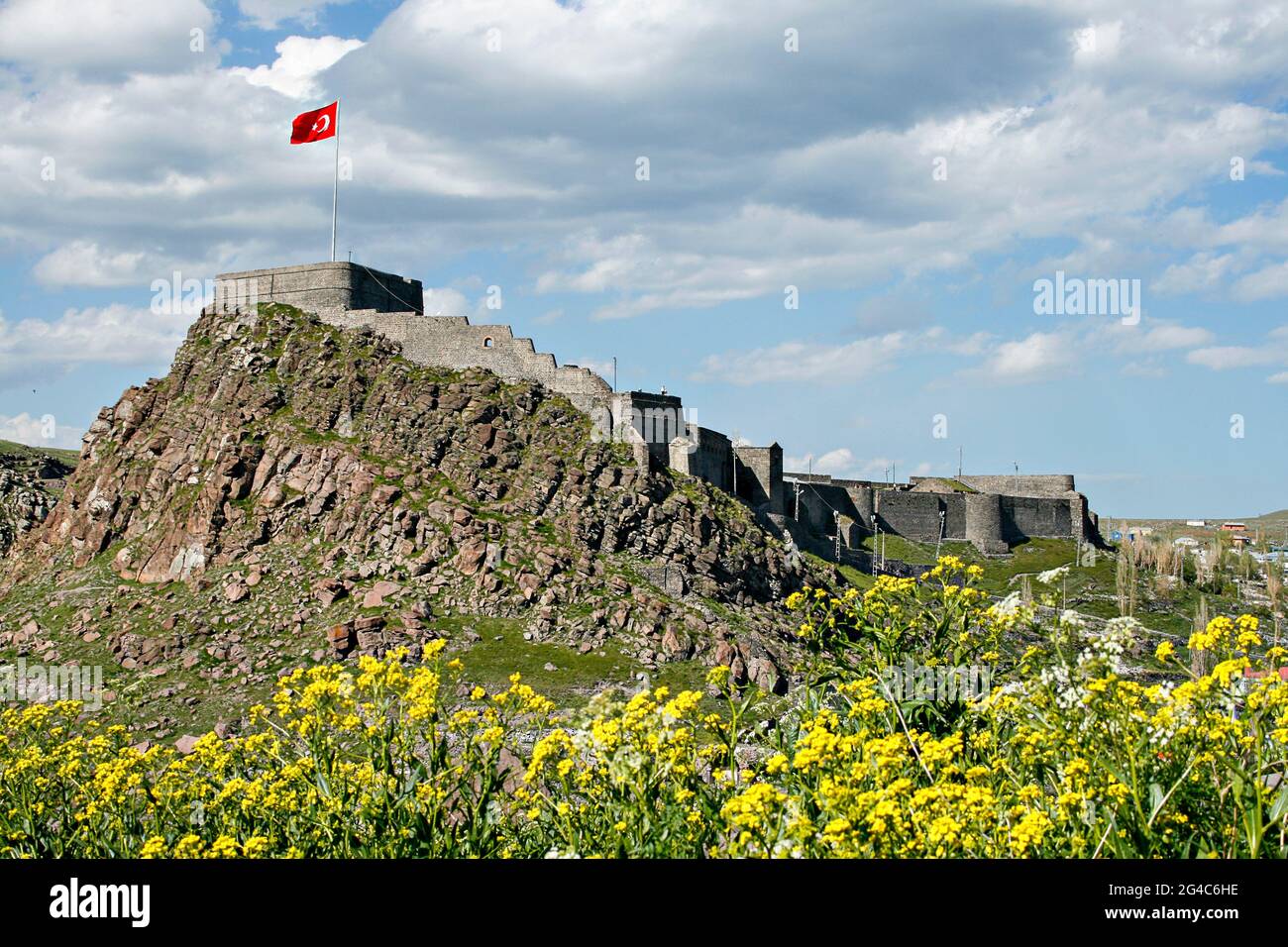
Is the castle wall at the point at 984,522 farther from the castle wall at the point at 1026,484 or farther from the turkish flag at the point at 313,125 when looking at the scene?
the turkish flag at the point at 313,125

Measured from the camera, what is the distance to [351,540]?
55.5 meters

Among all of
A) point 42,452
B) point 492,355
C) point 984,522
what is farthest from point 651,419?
point 42,452

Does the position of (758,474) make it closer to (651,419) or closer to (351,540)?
(651,419)

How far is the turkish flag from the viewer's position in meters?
60.3

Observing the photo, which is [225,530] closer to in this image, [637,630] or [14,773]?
[637,630]

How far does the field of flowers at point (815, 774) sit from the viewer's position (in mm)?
10984

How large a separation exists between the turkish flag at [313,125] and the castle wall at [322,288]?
25.7ft

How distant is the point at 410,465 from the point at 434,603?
9191 millimetres

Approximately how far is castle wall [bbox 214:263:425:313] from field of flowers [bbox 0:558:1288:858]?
5027 centimetres

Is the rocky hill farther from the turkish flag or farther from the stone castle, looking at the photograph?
the turkish flag

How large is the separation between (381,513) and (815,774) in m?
45.2

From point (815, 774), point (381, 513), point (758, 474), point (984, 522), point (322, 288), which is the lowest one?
point (815, 774)
